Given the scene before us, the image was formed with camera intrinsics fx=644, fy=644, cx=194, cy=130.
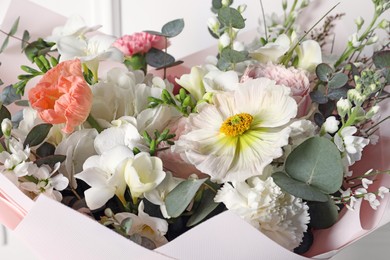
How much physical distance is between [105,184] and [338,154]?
0.21m

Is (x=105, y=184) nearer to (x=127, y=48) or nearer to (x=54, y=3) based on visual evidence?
(x=127, y=48)

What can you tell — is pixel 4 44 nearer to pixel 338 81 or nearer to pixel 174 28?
pixel 174 28

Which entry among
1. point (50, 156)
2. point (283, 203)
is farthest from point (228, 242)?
point (50, 156)

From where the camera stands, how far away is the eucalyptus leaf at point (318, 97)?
0.65 meters

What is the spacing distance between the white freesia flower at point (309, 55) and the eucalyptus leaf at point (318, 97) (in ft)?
0.17

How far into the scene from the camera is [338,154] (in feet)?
1.86

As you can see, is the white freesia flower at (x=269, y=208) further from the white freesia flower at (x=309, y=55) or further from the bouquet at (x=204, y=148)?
the white freesia flower at (x=309, y=55)

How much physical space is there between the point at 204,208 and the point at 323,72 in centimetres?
20

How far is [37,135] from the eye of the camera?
0.61 meters

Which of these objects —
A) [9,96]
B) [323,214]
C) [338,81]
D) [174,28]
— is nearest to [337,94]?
[338,81]

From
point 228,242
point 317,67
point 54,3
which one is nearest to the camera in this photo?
point 228,242

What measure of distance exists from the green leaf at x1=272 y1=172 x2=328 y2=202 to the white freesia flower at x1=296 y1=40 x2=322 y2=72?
175mm

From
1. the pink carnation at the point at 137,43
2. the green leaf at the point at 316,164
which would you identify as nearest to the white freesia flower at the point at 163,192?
the green leaf at the point at 316,164

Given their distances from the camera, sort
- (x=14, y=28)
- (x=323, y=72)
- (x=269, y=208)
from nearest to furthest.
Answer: (x=269, y=208)
(x=323, y=72)
(x=14, y=28)
